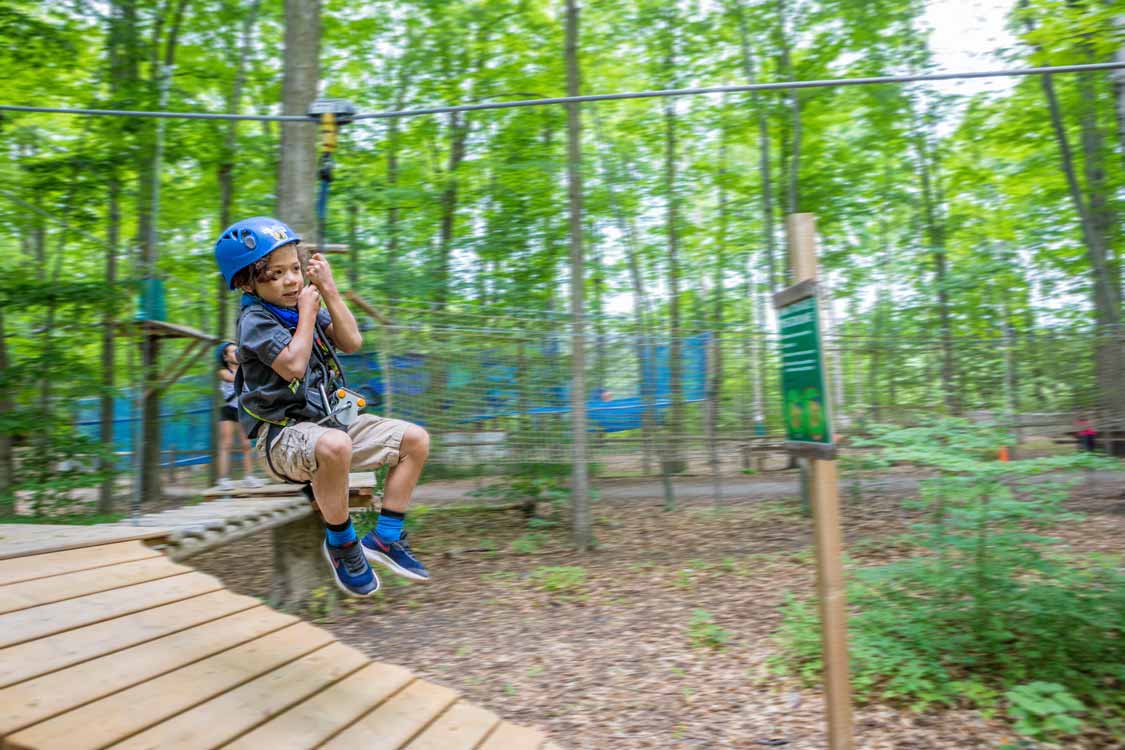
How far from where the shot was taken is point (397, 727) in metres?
2.62

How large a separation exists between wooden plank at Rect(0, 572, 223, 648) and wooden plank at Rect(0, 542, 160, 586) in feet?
0.79

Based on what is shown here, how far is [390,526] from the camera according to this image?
3.20m

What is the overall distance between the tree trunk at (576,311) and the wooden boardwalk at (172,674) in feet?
13.0

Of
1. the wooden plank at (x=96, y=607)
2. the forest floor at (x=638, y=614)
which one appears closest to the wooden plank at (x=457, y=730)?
the forest floor at (x=638, y=614)

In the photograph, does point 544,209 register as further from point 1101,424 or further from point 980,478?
point 1101,424

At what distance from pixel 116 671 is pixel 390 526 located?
44.9 inches

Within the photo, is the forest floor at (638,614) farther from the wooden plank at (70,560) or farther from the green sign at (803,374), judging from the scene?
the wooden plank at (70,560)

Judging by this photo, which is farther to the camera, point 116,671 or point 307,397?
point 307,397

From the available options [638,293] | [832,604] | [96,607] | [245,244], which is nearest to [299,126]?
[245,244]

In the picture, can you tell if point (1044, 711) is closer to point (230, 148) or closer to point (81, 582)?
point (81, 582)

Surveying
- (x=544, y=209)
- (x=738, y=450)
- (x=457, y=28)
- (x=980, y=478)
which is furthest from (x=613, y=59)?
(x=980, y=478)

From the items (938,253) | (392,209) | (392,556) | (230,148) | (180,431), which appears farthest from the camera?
(180,431)

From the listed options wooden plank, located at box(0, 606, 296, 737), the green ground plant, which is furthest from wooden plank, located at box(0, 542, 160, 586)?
the green ground plant

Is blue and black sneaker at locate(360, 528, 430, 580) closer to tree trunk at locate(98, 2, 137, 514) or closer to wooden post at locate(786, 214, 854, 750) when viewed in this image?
wooden post at locate(786, 214, 854, 750)
